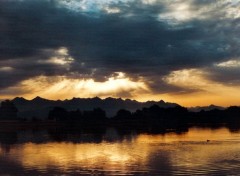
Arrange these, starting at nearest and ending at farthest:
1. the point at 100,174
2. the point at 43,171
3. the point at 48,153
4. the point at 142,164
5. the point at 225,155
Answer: the point at 100,174 → the point at 43,171 → the point at 142,164 → the point at 225,155 → the point at 48,153

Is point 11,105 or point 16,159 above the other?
point 11,105

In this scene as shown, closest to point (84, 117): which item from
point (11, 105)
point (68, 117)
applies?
point (68, 117)

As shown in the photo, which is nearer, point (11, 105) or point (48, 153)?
point (48, 153)

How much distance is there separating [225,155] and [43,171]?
2377cm

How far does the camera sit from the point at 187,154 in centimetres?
5294

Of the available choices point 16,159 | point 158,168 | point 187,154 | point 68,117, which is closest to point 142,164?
point 158,168

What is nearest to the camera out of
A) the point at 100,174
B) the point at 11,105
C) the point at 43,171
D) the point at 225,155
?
the point at 100,174

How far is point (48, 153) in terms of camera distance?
57594 mm

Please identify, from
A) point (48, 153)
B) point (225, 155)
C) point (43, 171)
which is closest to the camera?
point (43, 171)

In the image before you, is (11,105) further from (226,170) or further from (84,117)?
(226,170)

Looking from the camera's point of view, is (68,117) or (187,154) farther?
(68,117)

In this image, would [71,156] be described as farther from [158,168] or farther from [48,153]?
[158,168]

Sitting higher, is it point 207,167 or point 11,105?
point 11,105

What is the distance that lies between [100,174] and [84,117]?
502 feet
